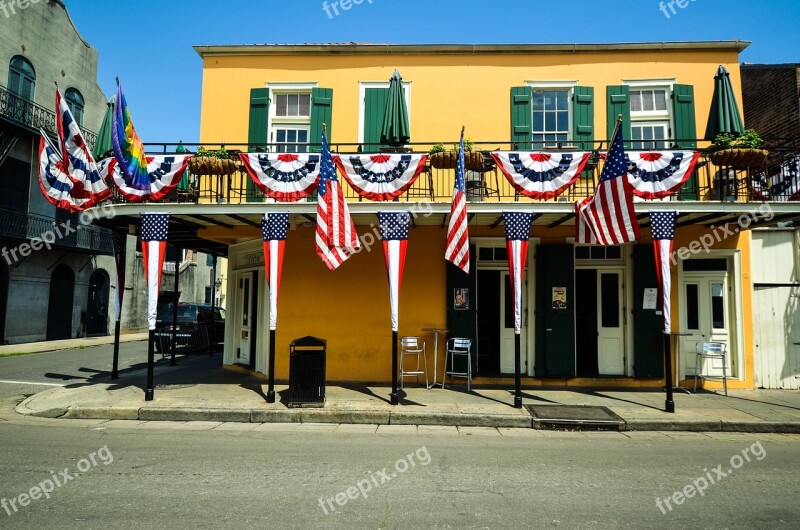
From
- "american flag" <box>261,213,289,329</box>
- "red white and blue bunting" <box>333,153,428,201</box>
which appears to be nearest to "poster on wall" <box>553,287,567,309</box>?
"red white and blue bunting" <box>333,153,428,201</box>

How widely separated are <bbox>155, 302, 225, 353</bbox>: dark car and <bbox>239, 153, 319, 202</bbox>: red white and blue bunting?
7.30 meters

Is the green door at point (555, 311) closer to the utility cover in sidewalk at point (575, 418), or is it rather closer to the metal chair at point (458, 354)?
the metal chair at point (458, 354)

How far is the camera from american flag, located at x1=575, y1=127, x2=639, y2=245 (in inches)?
314

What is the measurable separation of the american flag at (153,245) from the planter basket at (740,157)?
34.5 ft

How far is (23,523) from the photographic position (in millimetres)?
4027

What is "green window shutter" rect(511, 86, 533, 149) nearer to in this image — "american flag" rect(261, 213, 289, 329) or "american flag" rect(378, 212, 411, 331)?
"american flag" rect(378, 212, 411, 331)

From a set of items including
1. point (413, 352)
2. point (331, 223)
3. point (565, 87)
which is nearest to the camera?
point (331, 223)

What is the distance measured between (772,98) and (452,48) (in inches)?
450

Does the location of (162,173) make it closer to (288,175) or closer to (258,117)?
(288,175)

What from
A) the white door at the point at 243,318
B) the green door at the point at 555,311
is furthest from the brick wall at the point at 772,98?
the white door at the point at 243,318

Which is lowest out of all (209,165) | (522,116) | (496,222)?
(496,222)

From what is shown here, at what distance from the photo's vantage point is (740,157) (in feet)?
29.7

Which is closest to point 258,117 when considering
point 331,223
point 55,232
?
point 331,223

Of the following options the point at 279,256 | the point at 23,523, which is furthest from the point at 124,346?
the point at 23,523
